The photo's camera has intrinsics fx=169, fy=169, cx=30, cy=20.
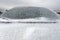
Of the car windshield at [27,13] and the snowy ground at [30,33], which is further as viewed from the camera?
the car windshield at [27,13]

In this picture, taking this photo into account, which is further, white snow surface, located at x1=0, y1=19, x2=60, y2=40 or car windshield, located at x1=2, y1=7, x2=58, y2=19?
car windshield, located at x1=2, y1=7, x2=58, y2=19

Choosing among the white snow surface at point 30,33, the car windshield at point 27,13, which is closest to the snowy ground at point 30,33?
the white snow surface at point 30,33

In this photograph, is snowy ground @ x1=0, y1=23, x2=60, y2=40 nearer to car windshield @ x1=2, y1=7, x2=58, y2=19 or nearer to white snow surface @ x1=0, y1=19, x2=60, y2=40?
white snow surface @ x1=0, y1=19, x2=60, y2=40

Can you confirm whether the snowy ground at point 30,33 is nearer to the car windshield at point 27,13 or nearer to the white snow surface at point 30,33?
the white snow surface at point 30,33

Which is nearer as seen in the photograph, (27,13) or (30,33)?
(30,33)

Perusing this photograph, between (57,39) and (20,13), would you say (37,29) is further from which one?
(20,13)

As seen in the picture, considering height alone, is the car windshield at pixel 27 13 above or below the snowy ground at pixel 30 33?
above

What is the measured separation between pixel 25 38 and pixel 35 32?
0.65 ft

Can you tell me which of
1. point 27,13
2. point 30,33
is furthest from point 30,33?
point 27,13

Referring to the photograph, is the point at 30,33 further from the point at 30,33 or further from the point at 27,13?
the point at 27,13

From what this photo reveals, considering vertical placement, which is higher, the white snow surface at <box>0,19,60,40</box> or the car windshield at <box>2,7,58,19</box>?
the car windshield at <box>2,7,58,19</box>

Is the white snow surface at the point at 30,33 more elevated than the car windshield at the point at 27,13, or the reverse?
the car windshield at the point at 27,13

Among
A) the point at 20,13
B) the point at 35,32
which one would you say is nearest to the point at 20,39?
the point at 35,32

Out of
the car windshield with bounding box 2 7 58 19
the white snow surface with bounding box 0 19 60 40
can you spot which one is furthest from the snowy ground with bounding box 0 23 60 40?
the car windshield with bounding box 2 7 58 19
